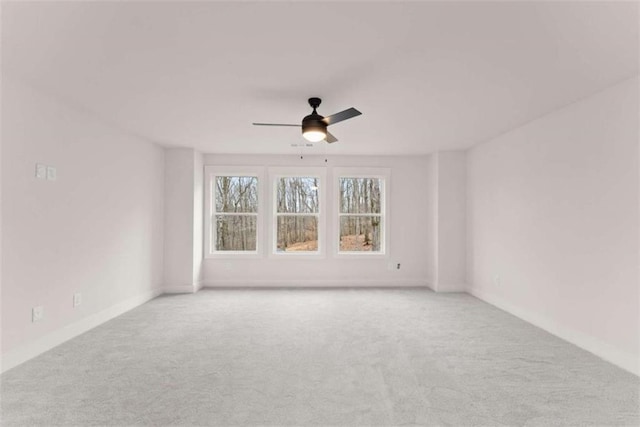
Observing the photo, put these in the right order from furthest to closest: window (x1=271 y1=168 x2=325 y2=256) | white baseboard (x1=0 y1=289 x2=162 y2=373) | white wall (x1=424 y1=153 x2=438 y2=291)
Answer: window (x1=271 y1=168 x2=325 y2=256)
white wall (x1=424 y1=153 x2=438 y2=291)
white baseboard (x1=0 y1=289 x2=162 y2=373)

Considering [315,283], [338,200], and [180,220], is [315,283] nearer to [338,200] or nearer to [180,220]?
[338,200]

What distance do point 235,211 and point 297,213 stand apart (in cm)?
115

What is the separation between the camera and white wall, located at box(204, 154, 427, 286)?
591cm

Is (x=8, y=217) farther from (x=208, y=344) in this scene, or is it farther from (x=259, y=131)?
(x=259, y=131)

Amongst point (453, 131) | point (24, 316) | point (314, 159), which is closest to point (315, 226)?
point (314, 159)

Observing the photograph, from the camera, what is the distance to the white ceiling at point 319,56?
1828 millimetres

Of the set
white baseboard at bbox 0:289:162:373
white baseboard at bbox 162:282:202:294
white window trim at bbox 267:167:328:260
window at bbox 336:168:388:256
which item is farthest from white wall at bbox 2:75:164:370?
window at bbox 336:168:388:256

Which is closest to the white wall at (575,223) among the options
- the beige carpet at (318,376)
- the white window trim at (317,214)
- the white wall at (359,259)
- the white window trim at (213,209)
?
the beige carpet at (318,376)

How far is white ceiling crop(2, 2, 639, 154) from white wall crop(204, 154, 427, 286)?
2.25m

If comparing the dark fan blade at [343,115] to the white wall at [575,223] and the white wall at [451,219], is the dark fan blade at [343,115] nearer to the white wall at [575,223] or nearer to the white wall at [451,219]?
the white wall at [575,223]

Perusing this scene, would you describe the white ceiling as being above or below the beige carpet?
above

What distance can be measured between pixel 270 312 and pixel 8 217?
281 centimetres

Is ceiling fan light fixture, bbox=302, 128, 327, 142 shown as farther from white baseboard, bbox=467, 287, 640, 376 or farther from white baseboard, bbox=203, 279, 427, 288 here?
white baseboard, bbox=203, 279, 427, 288

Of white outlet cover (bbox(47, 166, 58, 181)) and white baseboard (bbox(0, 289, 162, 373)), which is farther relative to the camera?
white outlet cover (bbox(47, 166, 58, 181))
